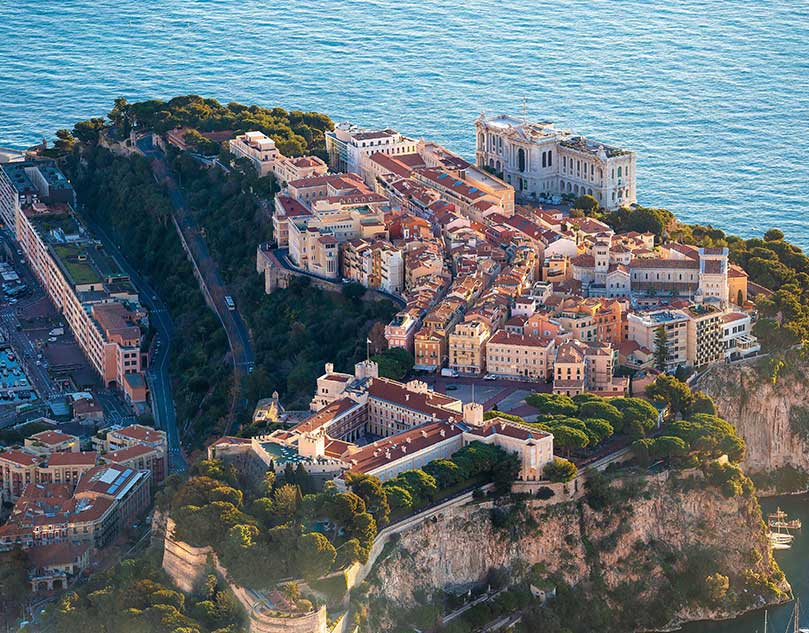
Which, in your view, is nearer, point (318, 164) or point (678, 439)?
point (678, 439)

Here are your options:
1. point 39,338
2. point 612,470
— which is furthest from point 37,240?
point 612,470

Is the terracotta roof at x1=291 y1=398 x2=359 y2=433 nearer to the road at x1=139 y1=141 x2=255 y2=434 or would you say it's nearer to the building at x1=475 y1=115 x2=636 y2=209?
the road at x1=139 y1=141 x2=255 y2=434

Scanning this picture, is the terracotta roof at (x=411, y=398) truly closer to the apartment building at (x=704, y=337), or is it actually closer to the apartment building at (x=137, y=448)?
the apartment building at (x=137, y=448)

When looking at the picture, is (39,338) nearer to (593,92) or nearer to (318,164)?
(318,164)

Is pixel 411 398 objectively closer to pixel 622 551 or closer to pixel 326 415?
pixel 326 415

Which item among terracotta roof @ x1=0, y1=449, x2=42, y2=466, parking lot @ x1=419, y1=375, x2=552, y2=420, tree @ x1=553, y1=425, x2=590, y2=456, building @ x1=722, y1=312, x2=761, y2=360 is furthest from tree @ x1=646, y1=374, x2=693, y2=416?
terracotta roof @ x1=0, y1=449, x2=42, y2=466

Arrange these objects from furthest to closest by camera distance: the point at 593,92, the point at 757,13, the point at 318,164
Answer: the point at 757,13 < the point at 593,92 < the point at 318,164
